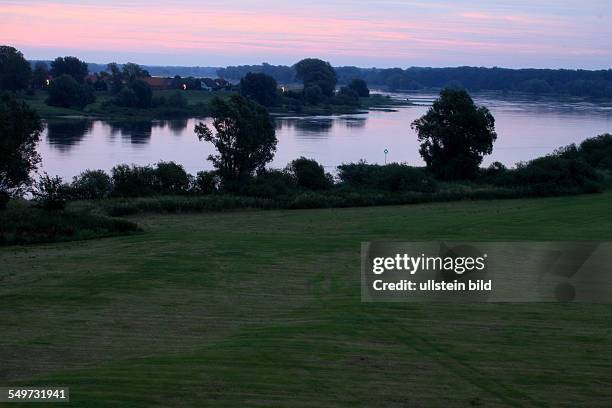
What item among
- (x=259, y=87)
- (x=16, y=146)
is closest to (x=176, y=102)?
(x=259, y=87)

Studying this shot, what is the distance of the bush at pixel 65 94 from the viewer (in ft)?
191

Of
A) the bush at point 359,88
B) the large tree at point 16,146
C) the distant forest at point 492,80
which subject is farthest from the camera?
the distant forest at point 492,80

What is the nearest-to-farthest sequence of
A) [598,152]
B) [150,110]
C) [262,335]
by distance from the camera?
[262,335]
[598,152]
[150,110]

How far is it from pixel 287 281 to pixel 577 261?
5638 mm

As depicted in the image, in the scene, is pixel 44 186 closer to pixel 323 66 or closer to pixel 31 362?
pixel 31 362

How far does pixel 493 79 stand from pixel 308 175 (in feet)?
370

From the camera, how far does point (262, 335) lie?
31.2 feet

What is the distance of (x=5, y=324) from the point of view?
402 inches

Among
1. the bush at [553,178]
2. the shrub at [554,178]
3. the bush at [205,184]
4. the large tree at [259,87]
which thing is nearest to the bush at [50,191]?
the bush at [205,184]

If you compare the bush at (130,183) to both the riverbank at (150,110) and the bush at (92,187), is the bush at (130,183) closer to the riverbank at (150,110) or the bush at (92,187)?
the bush at (92,187)

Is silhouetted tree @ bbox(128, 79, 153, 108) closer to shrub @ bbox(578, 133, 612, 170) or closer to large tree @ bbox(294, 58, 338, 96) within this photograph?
large tree @ bbox(294, 58, 338, 96)

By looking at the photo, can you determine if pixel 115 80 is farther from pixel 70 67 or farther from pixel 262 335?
pixel 262 335

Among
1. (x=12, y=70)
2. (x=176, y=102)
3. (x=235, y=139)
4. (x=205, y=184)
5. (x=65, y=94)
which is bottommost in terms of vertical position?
(x=205, y=184)

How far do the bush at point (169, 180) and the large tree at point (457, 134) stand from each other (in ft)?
37.9
